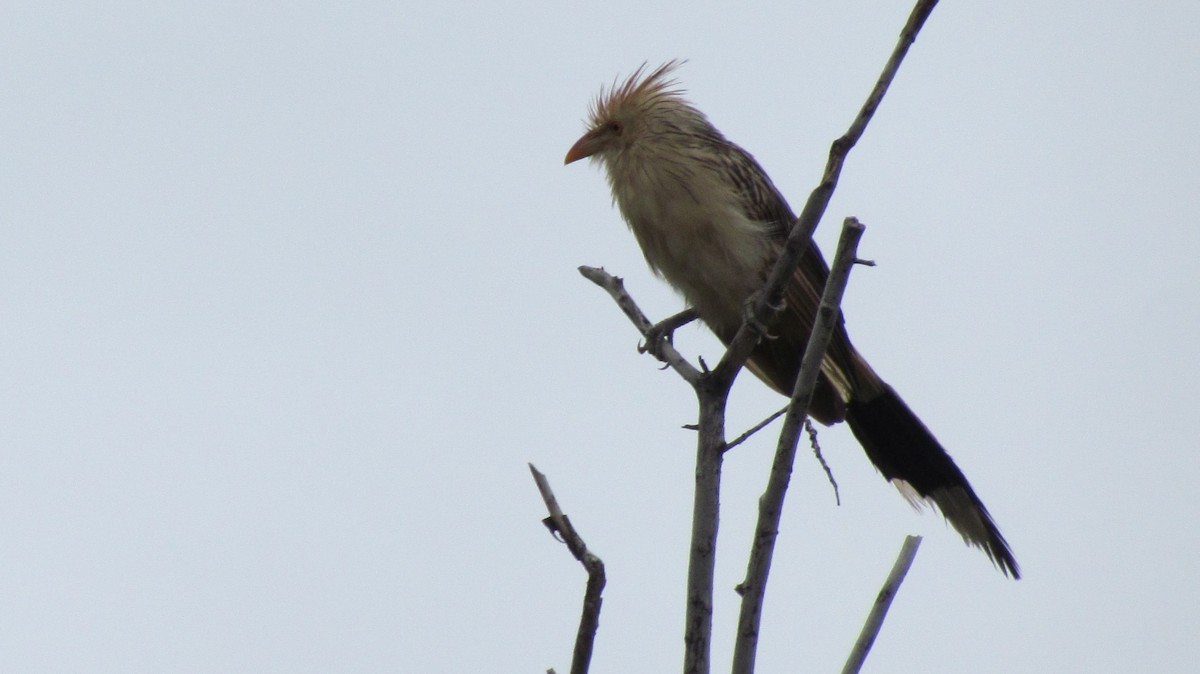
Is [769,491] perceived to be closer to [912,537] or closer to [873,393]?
[912,537]

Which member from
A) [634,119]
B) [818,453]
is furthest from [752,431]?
[634,119]

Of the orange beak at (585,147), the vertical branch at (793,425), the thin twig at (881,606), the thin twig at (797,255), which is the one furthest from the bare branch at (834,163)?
the orange beak at (585,147)

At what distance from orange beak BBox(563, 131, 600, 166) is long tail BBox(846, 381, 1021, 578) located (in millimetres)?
1621

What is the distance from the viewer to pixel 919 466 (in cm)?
442

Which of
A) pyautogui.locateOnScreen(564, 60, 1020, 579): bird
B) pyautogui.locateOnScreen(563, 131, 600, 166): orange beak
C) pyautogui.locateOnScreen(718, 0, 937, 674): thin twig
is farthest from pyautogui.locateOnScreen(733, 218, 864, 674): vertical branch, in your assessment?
pyautogui.locateOnScreen(563, 131, 600, 166): orange beak

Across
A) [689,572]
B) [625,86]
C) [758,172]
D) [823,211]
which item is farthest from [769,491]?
[625,86]

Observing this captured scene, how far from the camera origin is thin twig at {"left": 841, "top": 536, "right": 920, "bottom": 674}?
8.62 ft

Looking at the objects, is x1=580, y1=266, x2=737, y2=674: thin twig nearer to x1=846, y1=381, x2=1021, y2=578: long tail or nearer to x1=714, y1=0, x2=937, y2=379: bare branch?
x1=714, y1=0, x2=937, y2=379: bare branch

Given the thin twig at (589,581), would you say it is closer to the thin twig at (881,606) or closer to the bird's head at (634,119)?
the thin twig at (881,606)

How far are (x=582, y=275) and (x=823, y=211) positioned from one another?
A: 1.17 metres

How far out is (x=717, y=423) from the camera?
3.00m

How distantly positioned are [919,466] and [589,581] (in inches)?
92.9

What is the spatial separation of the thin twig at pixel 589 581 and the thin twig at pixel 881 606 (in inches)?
24.7

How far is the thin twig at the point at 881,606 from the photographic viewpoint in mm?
2628
